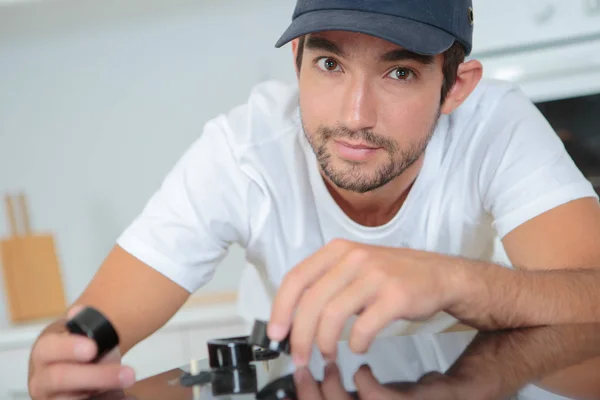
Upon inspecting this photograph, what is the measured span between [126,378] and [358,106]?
1.86ft

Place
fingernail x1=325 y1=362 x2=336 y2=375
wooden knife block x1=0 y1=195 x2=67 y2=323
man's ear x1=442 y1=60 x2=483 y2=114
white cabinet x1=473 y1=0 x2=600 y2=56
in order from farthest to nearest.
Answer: wooden knife block x1=0 y1=195 x2=67 y2=323 < white cabinet x1=473 y1=0 x2=600 y2=56 < man's ear x1=442 y1=60 x2=483 y2=114 < fingernail x1=325 y1=362 x2=336 y2=375

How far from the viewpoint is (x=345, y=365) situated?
636mm

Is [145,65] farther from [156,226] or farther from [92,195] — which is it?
[156,226]

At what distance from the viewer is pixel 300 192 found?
51.8 inches

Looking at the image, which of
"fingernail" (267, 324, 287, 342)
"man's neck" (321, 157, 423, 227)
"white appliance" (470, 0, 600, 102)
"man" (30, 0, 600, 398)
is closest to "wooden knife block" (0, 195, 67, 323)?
"man" (30, 0, 600, 398)

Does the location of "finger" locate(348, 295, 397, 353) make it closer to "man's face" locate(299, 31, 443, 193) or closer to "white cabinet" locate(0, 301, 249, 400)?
"man's face" locate(299, 31, 443, 193)

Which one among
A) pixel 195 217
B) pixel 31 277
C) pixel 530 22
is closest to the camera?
pixel 195 217

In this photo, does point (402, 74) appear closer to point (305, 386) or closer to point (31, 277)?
point (305, 386)

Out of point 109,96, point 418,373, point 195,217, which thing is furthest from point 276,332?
point 109,96

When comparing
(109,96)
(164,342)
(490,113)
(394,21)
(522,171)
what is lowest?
(164,342)

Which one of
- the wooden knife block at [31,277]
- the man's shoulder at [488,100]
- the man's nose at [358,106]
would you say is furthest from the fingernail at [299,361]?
the wooden knife block at [31,277]

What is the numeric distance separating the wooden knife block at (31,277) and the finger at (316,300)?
1.67 m

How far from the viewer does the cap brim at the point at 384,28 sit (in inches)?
40.1

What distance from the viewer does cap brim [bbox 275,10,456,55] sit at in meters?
1.02
